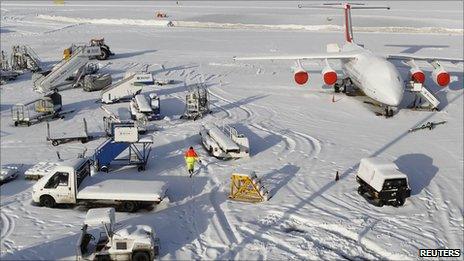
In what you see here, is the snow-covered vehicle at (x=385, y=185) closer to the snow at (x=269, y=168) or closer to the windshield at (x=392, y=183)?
the windshield at (x=392, y=183)

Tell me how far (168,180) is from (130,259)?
290 inches

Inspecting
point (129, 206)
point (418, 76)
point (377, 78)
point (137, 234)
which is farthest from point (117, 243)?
point (418, 76)

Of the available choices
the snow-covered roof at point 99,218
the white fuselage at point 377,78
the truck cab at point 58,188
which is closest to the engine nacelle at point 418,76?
the white fuselage at point 377,78

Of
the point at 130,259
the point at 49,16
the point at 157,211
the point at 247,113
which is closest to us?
the point at 130,259

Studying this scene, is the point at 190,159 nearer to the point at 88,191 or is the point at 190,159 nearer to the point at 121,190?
the point at 121,190

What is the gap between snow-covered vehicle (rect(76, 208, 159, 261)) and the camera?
1496cm

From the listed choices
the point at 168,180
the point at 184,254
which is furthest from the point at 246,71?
the point at 184,254

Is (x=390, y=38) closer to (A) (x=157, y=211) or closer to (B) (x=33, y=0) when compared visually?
(A) (x=157, y=211)

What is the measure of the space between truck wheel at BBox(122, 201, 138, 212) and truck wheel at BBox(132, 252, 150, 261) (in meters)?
3.92

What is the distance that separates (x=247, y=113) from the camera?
33.3 metres

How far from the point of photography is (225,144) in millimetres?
24750

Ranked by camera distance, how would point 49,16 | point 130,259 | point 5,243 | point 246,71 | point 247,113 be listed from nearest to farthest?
point 130,259 → point 5,243 → point 247,113 → point 246,71 → point 49,16

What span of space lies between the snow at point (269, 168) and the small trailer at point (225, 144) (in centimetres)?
52

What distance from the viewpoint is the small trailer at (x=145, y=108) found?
30759 millimetres
